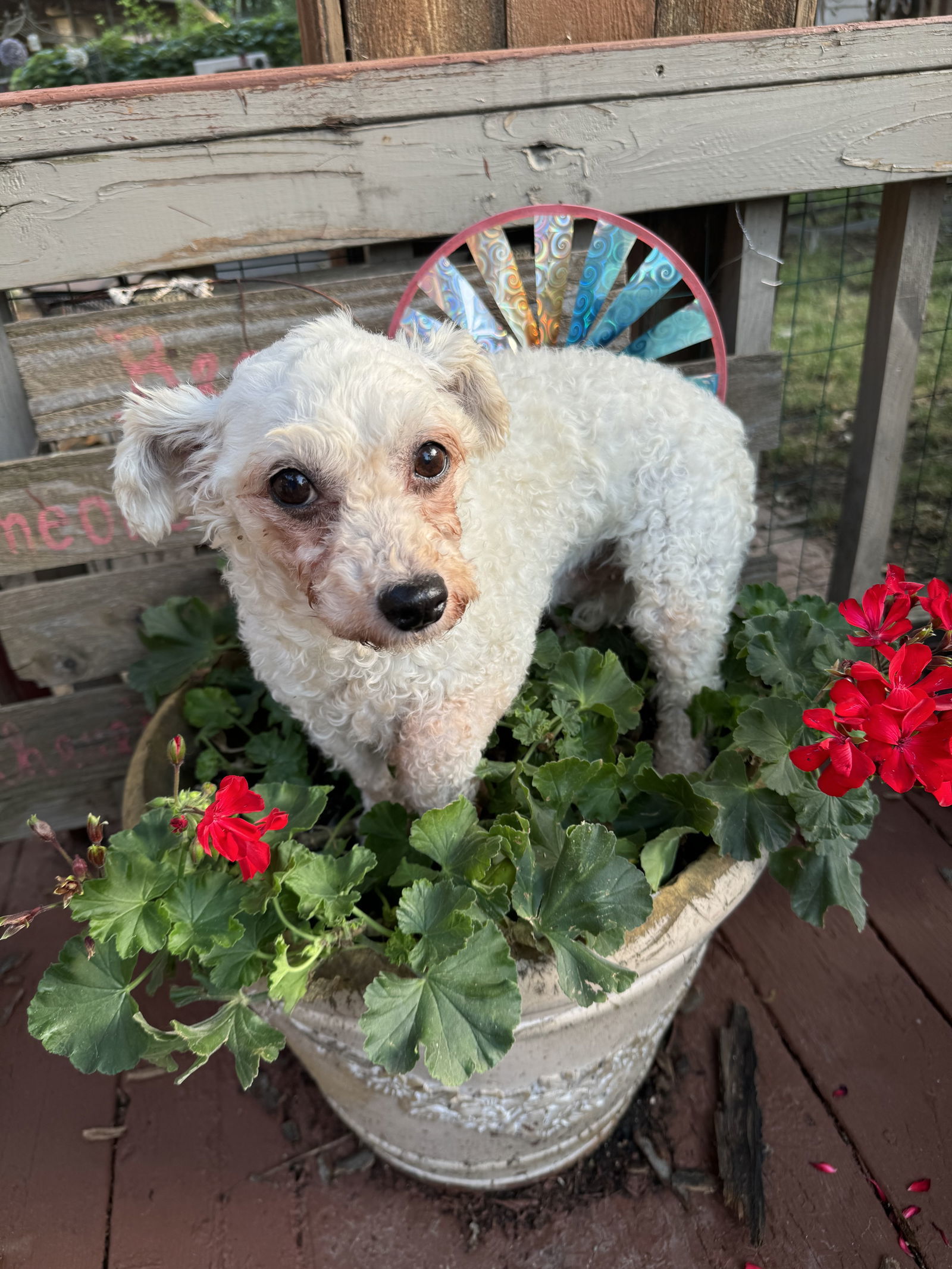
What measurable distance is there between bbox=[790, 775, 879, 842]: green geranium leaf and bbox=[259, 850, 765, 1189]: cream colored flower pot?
0.44 ft

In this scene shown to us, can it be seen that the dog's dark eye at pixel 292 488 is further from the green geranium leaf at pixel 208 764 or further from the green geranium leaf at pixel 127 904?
the green geranium leaf at pixel 208 764

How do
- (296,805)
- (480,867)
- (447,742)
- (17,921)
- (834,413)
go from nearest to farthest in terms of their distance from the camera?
(17,921) → (480,867) → (296,805) → (447,742) → (834,413)

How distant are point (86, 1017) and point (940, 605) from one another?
1.27 metres

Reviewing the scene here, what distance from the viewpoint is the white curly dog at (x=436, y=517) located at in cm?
117

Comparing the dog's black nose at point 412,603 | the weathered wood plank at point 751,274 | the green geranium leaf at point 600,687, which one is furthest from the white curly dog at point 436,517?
the weathered wood plank at point 751,274

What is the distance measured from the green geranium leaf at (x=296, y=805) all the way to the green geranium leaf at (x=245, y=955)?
118 mm

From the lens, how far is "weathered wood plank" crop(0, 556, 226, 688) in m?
1.99

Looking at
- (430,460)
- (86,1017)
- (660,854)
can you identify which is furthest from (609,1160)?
(430,460)

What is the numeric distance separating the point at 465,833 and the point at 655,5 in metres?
1.65

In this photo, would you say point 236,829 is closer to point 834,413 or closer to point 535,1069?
point 535,1069

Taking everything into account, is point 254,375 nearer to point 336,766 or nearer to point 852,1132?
point 336,766

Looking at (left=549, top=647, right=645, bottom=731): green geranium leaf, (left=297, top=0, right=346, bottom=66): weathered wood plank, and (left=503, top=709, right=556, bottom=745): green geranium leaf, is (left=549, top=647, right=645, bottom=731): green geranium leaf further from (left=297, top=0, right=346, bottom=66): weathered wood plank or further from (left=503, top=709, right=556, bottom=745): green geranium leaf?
(left=297, top=0, right=346, bottom=66): weathered wood plank

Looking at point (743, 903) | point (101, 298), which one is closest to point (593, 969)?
point (743, 903)

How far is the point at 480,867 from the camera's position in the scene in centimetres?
122
